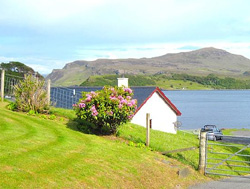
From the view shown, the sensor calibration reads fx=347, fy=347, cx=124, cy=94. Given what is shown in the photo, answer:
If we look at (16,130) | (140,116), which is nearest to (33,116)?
(16,130)

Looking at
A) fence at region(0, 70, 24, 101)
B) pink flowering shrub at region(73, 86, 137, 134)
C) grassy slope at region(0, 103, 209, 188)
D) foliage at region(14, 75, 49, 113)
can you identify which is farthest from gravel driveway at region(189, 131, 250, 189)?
fence at region(0, 70, 24, 101)

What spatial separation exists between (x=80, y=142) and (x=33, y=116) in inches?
226

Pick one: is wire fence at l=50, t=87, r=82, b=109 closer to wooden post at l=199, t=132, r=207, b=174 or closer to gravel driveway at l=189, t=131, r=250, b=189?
wooden post at l=199, t=132, r=207, b=174

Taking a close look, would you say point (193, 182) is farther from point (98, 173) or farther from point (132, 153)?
point (98, 173)

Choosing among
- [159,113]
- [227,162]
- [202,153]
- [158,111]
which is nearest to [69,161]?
[202,153]

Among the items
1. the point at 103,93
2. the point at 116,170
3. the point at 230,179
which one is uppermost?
the point at 103,93

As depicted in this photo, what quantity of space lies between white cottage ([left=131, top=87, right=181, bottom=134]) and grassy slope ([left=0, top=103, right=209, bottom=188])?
2340 centimetres

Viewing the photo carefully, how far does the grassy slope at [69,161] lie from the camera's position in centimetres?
1059

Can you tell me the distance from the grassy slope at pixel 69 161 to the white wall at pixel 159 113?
23.9 metres

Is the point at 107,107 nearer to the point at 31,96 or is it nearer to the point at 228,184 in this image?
the point at 31,96

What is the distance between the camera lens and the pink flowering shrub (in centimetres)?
1831

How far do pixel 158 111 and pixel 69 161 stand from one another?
106 ft

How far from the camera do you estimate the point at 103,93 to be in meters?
18.9

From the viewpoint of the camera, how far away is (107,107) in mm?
18422
